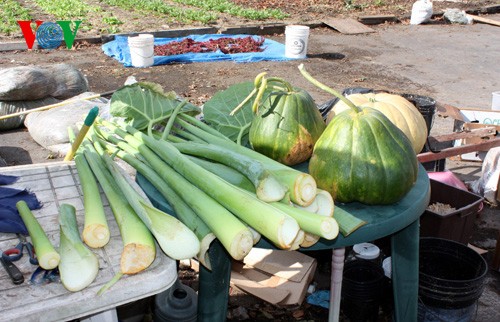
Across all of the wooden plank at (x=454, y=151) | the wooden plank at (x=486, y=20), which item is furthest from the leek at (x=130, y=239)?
the wooden plank at (x=486, y=20)

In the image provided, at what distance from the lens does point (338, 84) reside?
28.4 feet

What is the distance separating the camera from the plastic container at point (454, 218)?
371 cm

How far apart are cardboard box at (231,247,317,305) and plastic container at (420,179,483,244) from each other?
86 centimetres

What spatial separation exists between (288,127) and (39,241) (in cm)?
106

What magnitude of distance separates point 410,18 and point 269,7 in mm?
3818

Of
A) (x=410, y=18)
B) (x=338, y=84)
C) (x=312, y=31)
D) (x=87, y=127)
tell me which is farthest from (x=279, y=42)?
(x=87, y=127)

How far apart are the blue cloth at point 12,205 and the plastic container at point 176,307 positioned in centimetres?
117

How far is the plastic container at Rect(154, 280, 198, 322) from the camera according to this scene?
9.78ft

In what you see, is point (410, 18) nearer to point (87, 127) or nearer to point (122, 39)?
point (122, 39)

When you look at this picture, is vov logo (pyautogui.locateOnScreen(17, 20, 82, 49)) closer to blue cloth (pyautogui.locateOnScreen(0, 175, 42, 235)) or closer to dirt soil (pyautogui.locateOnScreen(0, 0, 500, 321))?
dirt soil (pyautogui.locateOnScreen(0, 0, 500, 321))

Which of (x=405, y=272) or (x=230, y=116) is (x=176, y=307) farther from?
(x=405, y=272)

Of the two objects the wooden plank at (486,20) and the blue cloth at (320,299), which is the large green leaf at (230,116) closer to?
the blue cloth at (320,299)

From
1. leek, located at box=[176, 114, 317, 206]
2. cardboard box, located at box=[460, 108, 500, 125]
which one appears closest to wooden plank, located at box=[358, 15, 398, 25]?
cardboard box, located at box=[460, 108, 500, 125]

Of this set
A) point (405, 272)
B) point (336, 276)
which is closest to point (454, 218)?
point (405, 272)
